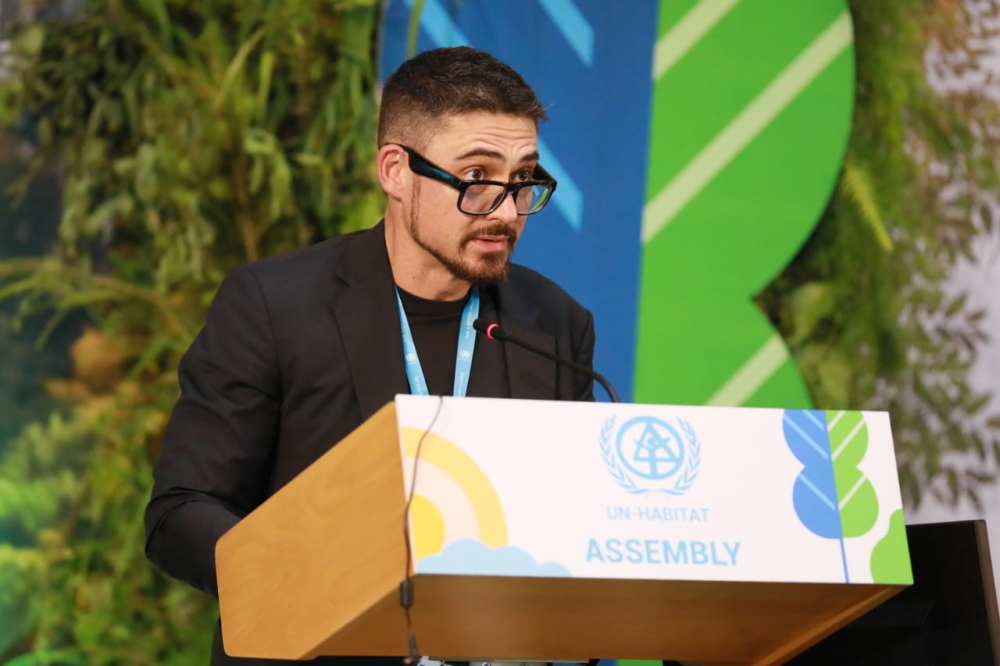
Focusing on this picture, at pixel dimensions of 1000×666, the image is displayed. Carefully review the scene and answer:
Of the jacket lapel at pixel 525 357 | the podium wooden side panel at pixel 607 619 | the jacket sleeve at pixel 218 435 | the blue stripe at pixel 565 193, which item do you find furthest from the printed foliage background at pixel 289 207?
the podium wooden side panel at pixel 607 619

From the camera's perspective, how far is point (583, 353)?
241 centimetres

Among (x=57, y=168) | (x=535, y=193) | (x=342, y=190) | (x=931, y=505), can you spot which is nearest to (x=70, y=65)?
(x=57, y=168)

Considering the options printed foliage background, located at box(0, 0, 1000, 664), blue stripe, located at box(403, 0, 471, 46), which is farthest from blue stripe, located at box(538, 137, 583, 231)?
blue stripe, located at box(403, 0, 471, 46)

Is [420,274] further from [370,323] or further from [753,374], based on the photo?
[753,374]

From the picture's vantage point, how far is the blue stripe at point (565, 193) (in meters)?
3.35

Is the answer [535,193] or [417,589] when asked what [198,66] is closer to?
[535,193]

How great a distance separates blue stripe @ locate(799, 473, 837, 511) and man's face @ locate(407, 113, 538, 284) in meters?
0.81

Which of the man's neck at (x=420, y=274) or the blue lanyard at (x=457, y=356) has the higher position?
the man's neck at (x=420, y=274)

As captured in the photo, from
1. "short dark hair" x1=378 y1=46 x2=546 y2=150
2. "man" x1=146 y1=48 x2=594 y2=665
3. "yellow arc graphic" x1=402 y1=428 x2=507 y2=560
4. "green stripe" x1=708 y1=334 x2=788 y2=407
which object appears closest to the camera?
"yellow arc graphic" x1=402 y1=428 x2=507 y2=560

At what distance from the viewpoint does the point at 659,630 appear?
1612mm

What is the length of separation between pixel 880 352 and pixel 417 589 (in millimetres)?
2584

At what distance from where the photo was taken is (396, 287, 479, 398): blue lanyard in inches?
84.0

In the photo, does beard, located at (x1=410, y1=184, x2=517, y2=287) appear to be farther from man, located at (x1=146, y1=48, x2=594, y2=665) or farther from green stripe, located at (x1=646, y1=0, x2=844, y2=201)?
green stripe, located at (x1=646, y1=0, x2=844, y2=201)

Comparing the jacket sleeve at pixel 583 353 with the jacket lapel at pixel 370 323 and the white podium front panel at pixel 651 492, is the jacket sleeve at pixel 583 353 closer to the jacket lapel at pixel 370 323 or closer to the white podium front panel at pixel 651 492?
the jacket lapel at pixel 370 323
